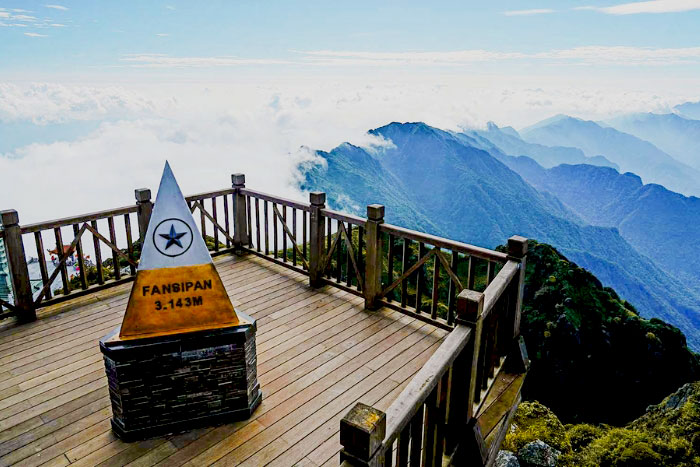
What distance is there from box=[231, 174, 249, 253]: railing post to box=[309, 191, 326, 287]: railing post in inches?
60.4

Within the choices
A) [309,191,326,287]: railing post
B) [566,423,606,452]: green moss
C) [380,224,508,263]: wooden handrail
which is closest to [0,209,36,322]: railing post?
[309,191,326,287]: railing post

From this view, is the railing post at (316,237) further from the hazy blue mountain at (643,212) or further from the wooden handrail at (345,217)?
the hazy blue mountain at (643,212)

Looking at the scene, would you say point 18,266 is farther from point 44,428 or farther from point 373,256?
point 373,256

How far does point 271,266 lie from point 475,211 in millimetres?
129046

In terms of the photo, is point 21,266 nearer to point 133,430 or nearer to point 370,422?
point 133,430

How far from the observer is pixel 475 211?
429 ft

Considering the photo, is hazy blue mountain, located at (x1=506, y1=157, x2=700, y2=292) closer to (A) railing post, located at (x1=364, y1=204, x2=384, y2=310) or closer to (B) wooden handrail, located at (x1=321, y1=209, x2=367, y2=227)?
(A) railing post, located at (x1=364, y1=204, x2=384, y2=310)

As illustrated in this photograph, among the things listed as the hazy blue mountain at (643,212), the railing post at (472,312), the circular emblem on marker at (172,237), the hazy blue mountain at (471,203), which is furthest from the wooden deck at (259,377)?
the hazy blue mountain at (643,212)

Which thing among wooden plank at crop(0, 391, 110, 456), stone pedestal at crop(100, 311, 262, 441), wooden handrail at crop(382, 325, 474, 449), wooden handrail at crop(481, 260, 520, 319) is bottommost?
wooden plank at crop(0, 391, 110, 456)

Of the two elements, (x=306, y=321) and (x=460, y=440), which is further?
(x=306, y=321)

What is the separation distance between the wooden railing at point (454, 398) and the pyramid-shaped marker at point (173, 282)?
1622mm

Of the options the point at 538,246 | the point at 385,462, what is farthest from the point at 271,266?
the point at 538,246

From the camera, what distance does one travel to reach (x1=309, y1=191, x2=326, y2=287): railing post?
5.79 metres

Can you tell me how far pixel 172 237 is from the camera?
348cm
